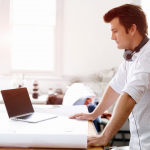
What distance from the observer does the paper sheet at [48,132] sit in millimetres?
862

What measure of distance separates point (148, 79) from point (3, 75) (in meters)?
3.27

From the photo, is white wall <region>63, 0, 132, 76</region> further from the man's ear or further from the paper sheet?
the man's ear

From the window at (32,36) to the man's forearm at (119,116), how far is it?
287 centimetres

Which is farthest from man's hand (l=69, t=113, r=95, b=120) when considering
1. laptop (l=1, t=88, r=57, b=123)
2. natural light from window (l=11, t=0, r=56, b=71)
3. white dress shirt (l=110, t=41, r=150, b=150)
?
natural light from window (l=11, t=0, r=56, b=71)

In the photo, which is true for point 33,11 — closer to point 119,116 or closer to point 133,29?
point 133,29

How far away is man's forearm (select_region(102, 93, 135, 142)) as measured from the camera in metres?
0.96

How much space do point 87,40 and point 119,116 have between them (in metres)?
2.91

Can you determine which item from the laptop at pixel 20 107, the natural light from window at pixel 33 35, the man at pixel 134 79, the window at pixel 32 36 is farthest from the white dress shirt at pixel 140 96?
the natural light from window at pixel 33 35

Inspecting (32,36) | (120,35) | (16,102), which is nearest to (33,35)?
(32,36)

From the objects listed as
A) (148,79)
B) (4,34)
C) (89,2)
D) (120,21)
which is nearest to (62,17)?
(89,2)

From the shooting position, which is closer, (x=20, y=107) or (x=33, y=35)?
(x=20, y=107)

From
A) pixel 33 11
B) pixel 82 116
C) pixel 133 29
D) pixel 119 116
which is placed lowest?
pixel 82 116

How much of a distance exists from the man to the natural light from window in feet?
8.96

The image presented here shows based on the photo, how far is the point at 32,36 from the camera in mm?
3902
